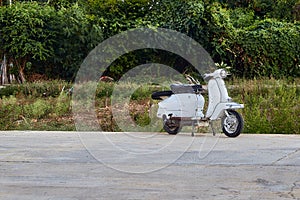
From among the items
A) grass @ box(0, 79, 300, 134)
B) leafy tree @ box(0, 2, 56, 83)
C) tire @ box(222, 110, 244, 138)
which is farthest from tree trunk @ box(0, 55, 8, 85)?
tire @ box(222, 110, 244, 138)

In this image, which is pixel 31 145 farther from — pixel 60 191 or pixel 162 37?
pixel 162 37

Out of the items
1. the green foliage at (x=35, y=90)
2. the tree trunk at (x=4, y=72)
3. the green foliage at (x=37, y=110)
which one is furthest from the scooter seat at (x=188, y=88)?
the tree trunk at (x=4, y=72)

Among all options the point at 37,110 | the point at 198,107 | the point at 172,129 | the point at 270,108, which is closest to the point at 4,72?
the point at 37,110

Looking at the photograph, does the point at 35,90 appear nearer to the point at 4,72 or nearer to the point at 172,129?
the point at 4,72

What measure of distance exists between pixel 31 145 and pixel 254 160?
2.20 m

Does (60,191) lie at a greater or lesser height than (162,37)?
lesser

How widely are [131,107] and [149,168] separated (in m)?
5.22

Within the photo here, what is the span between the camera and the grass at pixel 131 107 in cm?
805

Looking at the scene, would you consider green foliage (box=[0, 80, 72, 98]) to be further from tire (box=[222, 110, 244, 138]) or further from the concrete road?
tire (box=[222, 110, 244, 138])

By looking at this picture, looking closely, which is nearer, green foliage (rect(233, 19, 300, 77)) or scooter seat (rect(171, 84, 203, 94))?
scooter seat (rect(171, 84, 203, 94))

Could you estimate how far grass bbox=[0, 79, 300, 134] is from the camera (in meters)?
8.05

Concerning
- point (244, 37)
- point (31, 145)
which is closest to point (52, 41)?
point (244, 37)

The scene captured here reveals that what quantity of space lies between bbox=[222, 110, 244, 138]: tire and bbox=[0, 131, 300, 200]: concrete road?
223 mm

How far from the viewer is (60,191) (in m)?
3.50
